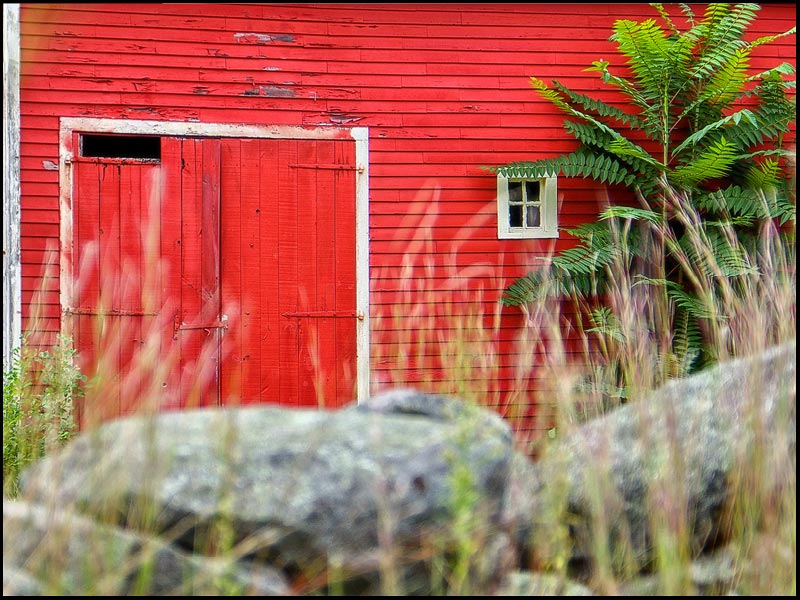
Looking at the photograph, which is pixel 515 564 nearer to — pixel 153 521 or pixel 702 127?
pixel 153 521

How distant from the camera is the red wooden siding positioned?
227 inches

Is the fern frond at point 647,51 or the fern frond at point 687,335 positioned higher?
the fern frond at point 647,51

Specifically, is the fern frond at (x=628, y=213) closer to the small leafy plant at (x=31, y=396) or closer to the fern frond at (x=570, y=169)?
the fern frond at (x=570, y=169)

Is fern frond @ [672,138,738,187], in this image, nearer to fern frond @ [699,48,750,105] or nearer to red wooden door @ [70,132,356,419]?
fern frond @ [699,48,750,105]

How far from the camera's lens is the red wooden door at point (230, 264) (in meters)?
5.70

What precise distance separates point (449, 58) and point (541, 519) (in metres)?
4.88

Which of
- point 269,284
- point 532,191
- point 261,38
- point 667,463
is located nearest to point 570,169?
point 532,191

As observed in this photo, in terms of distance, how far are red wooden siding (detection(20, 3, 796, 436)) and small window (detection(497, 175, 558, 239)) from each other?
0.32ft

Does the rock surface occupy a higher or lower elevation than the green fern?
lower

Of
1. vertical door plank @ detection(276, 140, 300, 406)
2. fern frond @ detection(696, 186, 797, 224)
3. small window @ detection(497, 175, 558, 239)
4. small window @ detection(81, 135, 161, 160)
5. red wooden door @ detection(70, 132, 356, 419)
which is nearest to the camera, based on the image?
fern frond @ detection(696, 186, 797, 224)

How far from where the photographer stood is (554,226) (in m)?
6.21

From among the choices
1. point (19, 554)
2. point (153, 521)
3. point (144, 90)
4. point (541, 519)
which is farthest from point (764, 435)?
point (144, 90)

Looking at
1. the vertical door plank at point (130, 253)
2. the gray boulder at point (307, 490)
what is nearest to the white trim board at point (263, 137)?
the vertical door plank at point (130, 253)

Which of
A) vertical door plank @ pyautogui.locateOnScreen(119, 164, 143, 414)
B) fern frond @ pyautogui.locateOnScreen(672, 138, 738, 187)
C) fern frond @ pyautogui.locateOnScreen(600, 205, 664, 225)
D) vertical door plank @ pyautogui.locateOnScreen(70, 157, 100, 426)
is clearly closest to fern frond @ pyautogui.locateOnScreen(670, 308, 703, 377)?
fern frond @ pyautogui.locateOnScreen(600, 205, 664, 225)
